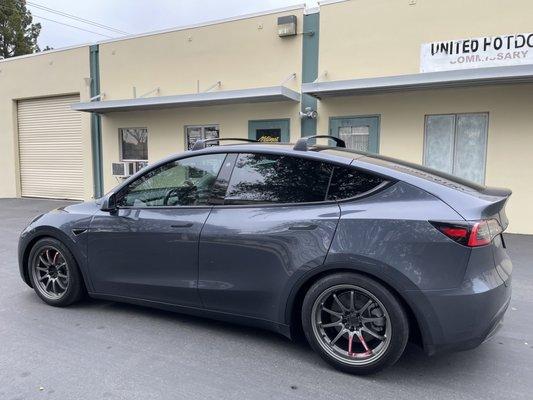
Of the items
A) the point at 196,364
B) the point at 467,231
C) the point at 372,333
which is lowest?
the point at 196,364

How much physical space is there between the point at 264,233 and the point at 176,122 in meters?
9.14

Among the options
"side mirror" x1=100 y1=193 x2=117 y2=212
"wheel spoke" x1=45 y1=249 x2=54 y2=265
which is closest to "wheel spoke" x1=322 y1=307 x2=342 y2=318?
"side mirror" x1=100 y1=193 x2=117 y2=212

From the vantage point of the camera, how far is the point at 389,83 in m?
8.23

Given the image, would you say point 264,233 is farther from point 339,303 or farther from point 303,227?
point 339,303

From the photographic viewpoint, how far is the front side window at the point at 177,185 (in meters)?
3.76

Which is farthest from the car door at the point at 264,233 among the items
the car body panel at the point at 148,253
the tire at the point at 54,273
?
the tire at the point at 54,273

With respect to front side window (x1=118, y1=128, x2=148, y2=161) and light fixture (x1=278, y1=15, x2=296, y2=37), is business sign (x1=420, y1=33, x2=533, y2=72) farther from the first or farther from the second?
front side window (x1=118, y1=128, x2=148, y2=161)

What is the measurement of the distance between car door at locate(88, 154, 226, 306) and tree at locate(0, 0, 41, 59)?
33.1 metres

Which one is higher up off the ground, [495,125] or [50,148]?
[495,125]

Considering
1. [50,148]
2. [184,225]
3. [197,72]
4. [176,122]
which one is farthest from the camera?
[50,148]

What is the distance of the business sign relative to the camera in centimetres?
802

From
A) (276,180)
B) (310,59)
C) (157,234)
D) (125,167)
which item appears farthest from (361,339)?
(125,167)

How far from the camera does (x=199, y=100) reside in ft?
34.0

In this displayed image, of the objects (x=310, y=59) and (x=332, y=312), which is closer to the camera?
(x=332, y=312)
